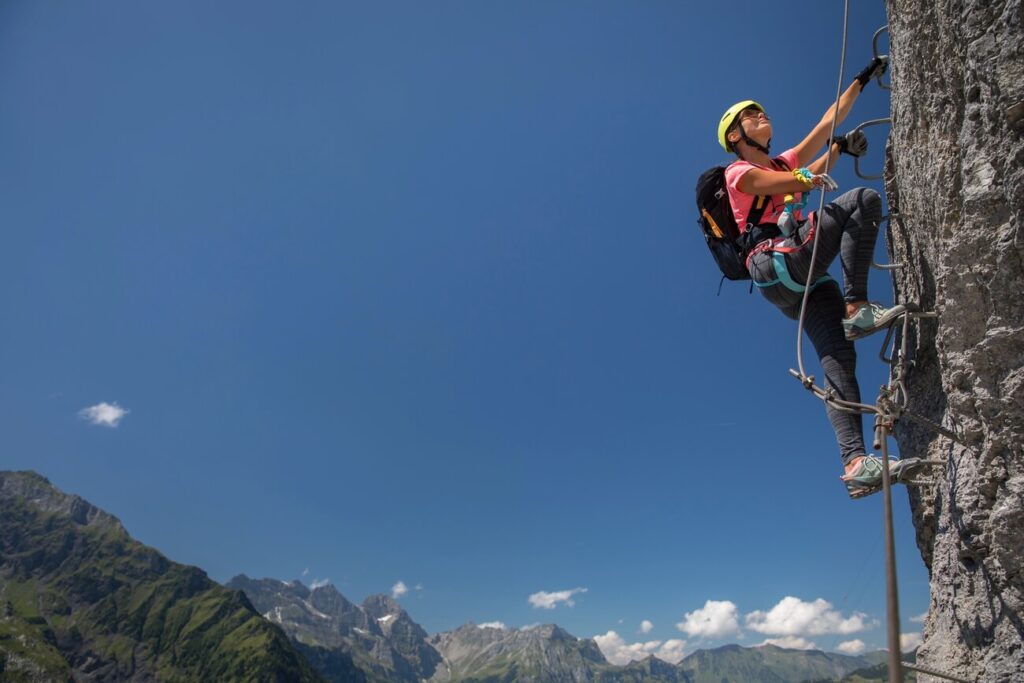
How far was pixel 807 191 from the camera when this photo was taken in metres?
5.34

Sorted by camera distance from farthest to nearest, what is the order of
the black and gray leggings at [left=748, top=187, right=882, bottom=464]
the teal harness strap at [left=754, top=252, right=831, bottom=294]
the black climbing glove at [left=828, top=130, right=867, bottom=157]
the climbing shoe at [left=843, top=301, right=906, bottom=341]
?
the black climbing glove at [left=828, top=130, right=867, bottom=157], the teal harness strap at [left=754, top=252, right=831, bottom=294], the black and gray leggings at [left=748, top=187, right=882, bottom=464], the climbing shoe at [left=843, top=301, right=906, bottom=341]

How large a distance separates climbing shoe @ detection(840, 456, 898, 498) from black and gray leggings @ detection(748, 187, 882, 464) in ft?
0.71

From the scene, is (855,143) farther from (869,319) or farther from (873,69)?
(869,319)

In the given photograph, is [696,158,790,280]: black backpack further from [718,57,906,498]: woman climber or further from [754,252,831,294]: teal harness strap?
[754,252,831,294]: teal harness strap

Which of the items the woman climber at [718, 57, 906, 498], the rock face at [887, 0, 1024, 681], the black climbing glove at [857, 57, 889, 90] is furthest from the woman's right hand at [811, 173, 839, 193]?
the black climbing glove at [857, 57, 889, 90]

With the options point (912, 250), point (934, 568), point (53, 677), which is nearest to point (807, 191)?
point (912, 250)

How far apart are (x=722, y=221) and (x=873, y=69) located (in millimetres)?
1989

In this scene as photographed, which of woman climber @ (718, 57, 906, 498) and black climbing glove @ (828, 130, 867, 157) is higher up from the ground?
black climbing glove @ (828, 130, 867, 157)

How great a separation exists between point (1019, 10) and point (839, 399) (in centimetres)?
309

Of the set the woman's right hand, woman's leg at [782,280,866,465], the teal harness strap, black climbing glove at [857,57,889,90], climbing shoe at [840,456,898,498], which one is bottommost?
climbing shoe at [840,456,898,498]

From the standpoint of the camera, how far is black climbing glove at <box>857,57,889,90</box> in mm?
5730

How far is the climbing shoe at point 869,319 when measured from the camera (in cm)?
513

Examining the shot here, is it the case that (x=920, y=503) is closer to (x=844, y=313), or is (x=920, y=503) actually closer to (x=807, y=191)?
(x=844, y=313)

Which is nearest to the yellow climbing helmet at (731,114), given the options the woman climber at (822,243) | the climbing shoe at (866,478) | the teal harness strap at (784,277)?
the woman climber at (822,243)
